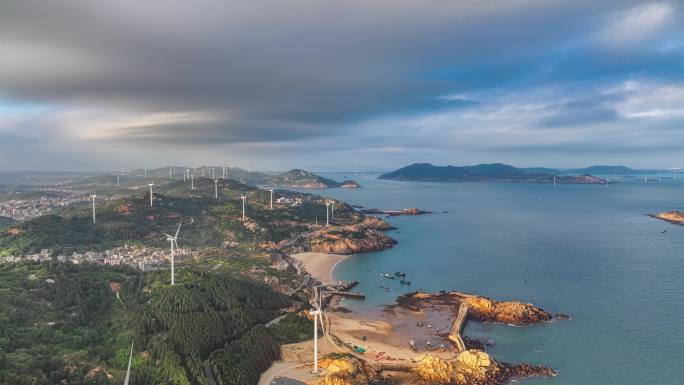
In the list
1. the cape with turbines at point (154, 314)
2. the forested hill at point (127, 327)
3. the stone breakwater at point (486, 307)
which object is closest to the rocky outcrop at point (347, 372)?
the cape with turbines at point (154, 314)

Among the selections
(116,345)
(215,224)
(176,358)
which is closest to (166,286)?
(116,345)

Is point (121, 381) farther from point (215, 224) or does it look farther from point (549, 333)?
point (215, 224)

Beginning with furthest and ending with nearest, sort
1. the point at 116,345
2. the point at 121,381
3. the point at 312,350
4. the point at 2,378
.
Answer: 1. the point at 312,350
2. the point at 116,345
3. the point at 121,381
4. the point at 2,378

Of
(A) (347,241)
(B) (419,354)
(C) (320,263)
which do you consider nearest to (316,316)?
(B) (419,354)

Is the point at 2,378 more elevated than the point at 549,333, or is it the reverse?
the point at 2,378

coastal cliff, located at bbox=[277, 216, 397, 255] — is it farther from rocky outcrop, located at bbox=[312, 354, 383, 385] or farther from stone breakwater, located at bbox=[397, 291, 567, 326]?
rocky outcrop, located at bbox=[312, 354, 383, 385]

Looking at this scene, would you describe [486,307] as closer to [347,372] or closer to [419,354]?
[419,354]

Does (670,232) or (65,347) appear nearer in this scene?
(65,347)
